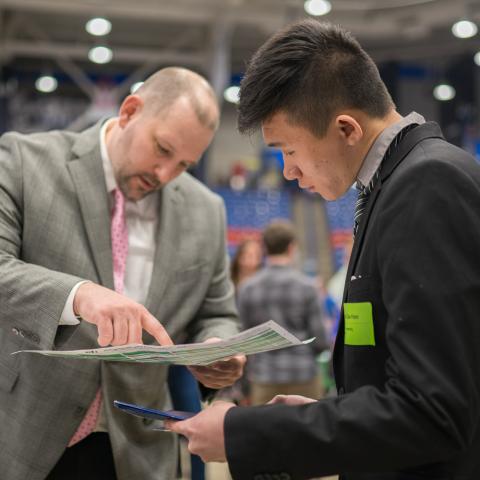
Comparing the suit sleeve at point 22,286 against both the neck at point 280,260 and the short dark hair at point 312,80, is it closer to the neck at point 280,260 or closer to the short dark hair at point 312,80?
the short dark hair at point 312,80

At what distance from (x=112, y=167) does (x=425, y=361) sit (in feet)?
4.11

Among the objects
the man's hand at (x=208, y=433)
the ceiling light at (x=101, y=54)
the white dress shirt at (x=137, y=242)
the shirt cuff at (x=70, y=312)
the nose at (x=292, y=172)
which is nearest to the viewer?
the man's hand at (x=208, y=433)

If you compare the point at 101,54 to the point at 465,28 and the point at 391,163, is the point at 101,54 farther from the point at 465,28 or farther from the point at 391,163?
the point at 391,163

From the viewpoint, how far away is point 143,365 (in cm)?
193

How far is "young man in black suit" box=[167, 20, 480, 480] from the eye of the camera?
41.7 inches

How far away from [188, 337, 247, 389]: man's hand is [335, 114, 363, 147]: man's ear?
68 centimetres

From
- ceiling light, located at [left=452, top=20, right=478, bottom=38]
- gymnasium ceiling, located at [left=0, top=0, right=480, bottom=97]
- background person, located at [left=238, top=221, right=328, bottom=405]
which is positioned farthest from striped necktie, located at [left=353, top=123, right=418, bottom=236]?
ceiling light, located at [left=452, top=20, right=478, bottom=38]

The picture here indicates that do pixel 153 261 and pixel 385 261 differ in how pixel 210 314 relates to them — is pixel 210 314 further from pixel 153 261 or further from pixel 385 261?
pixel 385 261

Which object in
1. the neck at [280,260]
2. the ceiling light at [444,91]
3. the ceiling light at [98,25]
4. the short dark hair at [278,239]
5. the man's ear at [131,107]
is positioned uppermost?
the ceiling light at [98,25]

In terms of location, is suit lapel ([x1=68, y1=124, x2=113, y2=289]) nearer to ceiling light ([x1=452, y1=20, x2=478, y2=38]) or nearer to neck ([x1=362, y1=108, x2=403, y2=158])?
neck ([x1=362, y1=108, x2=403, y2=158])

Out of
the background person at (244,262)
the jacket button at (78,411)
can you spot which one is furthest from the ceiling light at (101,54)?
the jacket button at (78,411)

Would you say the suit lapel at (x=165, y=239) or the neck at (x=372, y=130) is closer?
the neck at (x=372, y=130)

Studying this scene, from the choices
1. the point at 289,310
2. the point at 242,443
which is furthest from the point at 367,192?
the point at 289,310

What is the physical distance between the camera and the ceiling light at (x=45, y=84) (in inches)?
546
